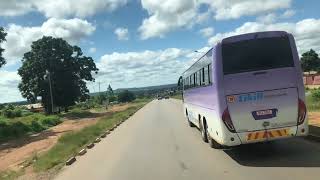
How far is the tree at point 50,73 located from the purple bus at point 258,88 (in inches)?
2720

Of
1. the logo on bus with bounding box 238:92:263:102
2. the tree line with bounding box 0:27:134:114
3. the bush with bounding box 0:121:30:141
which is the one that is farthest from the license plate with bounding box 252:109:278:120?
the tree line with bounding box 0:27:134:114

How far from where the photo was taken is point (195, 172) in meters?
12.1

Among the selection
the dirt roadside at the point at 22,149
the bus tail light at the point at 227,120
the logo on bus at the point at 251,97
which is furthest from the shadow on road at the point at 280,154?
the dirt roadside at the point at 22,149

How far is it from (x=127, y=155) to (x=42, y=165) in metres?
2.68

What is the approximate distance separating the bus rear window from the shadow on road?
225cm

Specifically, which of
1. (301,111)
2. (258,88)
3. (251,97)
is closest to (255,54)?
(258,88)

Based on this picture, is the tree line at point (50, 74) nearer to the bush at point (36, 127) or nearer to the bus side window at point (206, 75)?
the bush at point (36, 127)

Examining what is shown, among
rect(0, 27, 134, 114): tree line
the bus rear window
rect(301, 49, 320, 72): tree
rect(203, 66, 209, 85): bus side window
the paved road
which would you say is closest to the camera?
the paved road

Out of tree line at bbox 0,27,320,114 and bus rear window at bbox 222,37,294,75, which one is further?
tree line at bbox 0,27,320,114

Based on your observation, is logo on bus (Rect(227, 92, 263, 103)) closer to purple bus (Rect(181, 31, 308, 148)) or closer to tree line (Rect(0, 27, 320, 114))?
purple bus (Rect(181, 31, 308, 148))

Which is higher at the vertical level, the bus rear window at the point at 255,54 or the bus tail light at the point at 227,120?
the bus rear window at the point at 255,54

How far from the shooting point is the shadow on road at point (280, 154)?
12.2 meters

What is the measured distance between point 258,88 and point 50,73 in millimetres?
71865

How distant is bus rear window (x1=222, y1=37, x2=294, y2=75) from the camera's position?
522 inches
